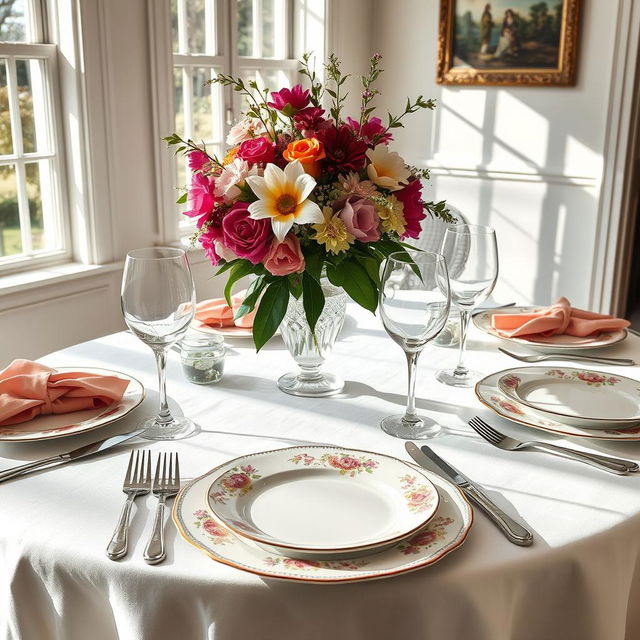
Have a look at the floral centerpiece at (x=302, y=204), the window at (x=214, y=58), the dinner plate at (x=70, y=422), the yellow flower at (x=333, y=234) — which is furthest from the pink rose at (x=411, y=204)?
the window at (x=214, y=58)

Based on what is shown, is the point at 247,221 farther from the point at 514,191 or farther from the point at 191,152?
the point at 514,191

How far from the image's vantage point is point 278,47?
153 inches

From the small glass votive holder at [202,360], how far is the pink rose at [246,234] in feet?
0.79

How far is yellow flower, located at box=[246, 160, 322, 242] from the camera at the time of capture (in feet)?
3.83

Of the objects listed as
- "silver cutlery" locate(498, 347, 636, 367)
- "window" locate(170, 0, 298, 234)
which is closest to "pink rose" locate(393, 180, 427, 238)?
"silver cutlery" locate(498, 347, 636, 367)

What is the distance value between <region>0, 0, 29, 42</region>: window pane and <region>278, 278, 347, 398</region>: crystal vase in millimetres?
1870

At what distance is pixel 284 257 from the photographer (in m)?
1.20

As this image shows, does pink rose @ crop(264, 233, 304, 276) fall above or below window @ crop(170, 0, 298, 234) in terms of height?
below

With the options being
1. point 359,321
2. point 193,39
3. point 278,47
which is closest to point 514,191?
point 278,47

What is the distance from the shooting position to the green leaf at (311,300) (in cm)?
125

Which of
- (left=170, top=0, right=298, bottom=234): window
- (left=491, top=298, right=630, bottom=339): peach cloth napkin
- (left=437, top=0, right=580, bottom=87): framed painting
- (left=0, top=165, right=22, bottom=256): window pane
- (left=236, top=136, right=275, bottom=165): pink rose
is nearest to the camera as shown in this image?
(left=236, top=136, right=275, bottom=165): pink rose

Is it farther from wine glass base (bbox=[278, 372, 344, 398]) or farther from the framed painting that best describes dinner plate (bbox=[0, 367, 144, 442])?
the framed painting

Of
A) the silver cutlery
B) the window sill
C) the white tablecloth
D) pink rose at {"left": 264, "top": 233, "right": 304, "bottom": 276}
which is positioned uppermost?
pink rose at {"left": 264, "top": 233, "right": 304, "bottom": 276}

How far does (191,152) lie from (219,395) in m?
0.42
